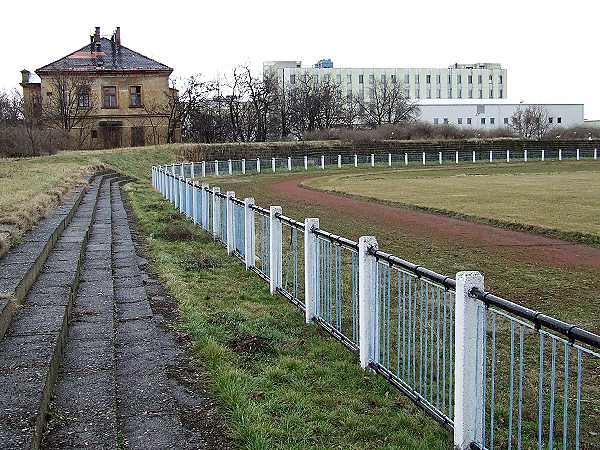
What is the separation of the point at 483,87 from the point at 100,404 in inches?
5383

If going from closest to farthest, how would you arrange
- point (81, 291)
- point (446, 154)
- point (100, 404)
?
point (100, 404) < point (81, 291) < point (446, 154)

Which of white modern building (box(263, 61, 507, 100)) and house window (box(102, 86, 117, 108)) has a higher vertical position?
white modern building (box(263, 61, 507, 100))

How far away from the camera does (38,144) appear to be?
4603cm

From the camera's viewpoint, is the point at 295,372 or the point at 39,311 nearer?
the point at 295,372

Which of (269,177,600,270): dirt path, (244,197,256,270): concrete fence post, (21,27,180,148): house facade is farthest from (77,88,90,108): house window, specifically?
(244,197,256,270): concrete fence post

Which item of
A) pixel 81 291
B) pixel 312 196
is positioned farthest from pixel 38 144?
pixel 81 291

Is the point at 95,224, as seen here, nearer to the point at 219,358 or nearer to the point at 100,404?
the point at 219,358

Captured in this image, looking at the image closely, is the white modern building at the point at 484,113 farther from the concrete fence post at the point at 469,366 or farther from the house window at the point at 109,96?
the concrete fence post at the point at 469,366

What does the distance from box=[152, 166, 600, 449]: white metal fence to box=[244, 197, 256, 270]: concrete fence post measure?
0.07 feet

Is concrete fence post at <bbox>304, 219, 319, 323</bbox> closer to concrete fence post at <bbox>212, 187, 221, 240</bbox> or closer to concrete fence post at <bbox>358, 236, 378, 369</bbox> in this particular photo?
concrete fence post at <bbox>358, 236, 378, 369</bbox>

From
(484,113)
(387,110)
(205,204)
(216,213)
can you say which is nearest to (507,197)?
(205,204)

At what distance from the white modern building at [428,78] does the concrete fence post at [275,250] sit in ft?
382

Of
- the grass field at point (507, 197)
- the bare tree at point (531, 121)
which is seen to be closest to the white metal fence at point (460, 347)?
the grass field at point (507, 197)

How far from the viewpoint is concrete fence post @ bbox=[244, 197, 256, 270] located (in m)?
11.0
